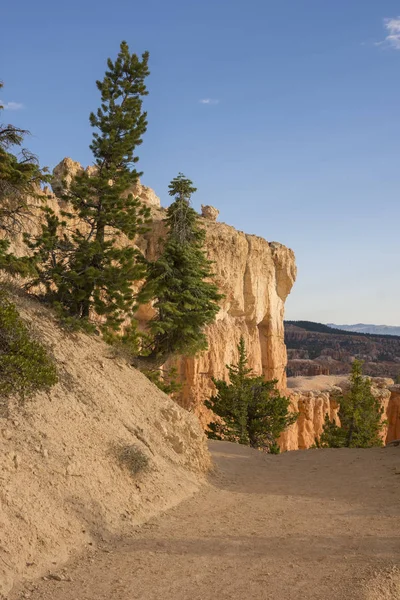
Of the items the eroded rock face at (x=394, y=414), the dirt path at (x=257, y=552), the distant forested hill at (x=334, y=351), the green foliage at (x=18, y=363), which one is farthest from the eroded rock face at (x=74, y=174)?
the distant forested hill at (x=334, y=351)

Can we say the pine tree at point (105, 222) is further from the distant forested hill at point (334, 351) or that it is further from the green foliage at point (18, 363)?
the distant forested hill at point (334, 351)

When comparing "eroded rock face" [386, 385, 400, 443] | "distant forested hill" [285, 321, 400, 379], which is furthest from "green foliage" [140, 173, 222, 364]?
"distant forested hill" [285, 321, 400, 379]

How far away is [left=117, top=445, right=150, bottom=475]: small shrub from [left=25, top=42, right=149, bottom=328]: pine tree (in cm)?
566

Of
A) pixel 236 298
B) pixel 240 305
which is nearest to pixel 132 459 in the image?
pixel 236 298

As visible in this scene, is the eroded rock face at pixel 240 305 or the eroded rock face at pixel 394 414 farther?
the eroded rock face at pixel 394 414

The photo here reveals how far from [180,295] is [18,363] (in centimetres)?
947

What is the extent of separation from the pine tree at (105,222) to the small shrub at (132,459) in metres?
5.66

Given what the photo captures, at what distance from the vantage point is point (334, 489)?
13.1 m

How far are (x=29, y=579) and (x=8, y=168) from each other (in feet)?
29.4

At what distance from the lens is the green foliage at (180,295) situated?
18.0 m

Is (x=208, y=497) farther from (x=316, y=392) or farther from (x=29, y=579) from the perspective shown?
(x=316, y=392)

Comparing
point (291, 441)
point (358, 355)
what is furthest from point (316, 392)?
point (358, 355)

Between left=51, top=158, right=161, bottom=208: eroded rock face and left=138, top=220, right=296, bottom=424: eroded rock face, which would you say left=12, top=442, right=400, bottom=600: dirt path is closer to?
left=51, top=158, right=161, bottom=208: eroded rock face

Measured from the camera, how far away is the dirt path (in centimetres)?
612
